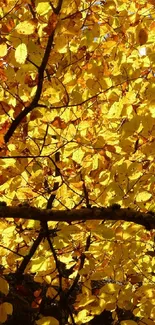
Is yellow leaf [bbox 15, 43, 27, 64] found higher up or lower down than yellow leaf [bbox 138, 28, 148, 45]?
lower down

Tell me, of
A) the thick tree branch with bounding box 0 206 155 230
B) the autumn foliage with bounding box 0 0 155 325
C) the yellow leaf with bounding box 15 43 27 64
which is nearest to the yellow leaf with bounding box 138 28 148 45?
the autumn foliage with bounding box 0 0 155 325

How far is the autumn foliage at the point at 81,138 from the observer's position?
3.50 m

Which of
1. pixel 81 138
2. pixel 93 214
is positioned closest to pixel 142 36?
pixel 81 138

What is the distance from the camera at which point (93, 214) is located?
9.75 ft

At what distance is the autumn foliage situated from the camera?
3500 mm

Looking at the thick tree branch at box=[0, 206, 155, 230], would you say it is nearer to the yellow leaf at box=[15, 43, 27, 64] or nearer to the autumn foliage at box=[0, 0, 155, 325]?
the autumn foliage at box=[0, 0, 155, 325]

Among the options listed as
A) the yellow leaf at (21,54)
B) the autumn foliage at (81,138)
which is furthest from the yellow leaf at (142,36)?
the yellow leaf at (21,54)

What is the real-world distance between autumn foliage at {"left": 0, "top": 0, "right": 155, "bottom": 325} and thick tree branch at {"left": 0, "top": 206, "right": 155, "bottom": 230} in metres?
0.06

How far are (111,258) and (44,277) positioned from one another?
727mm

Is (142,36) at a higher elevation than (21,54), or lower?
higher

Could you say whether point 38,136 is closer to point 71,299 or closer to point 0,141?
point 0,141

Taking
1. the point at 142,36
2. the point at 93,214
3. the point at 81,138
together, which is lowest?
the point at 93,214

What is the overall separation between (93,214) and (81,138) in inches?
35.0

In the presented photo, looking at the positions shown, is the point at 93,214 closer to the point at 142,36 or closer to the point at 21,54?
the point at 21,54
